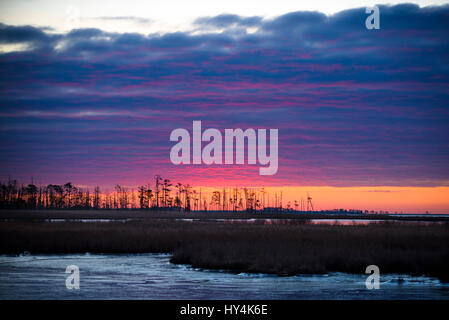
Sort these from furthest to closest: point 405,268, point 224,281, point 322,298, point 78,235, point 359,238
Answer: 1. point 78,235
2. point 359,238
3. point 405,268
4. point 224,281
5. point 322,298

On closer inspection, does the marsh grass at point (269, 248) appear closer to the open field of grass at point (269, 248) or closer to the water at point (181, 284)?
the open field of grass at point (269, 248)

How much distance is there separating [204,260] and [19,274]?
448 inches

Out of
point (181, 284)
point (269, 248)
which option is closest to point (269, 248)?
point (269, 248)

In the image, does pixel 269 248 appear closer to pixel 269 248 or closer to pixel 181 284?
pixel 269 248

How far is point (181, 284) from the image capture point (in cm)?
2717

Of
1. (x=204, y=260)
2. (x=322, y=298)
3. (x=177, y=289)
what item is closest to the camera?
(x=322, y=298)

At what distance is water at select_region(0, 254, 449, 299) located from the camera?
23.9 metres

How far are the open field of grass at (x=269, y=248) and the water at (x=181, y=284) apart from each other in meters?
1.47

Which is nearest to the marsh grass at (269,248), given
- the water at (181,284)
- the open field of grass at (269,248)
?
the open field of grass at (269,248)

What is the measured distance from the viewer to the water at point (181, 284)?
2394cm
